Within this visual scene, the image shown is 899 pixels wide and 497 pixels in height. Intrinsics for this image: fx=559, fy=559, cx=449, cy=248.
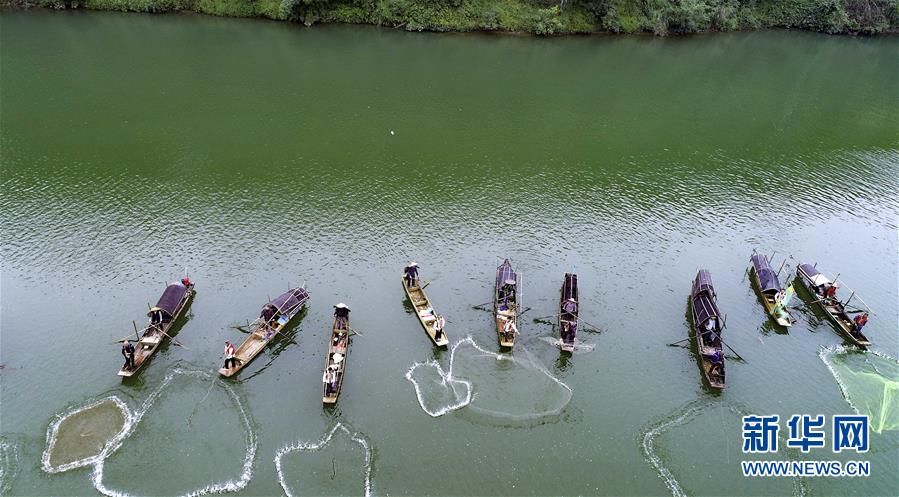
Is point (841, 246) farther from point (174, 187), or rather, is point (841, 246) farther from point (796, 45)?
point (796, 45)

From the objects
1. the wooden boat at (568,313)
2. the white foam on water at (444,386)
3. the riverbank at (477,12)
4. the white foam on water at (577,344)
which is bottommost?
the white foam on water at (444,386)

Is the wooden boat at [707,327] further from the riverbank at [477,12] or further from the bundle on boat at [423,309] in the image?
the riverbank at [477,12]

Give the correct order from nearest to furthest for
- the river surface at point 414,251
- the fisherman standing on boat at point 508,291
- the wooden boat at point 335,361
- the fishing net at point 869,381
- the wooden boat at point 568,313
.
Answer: the river surface at point 414,251, the wooden boat at point 335,361, the fishing net at point 869,381, the wooden boat at point 568,313, the fisherman standing on boat at point 508,291

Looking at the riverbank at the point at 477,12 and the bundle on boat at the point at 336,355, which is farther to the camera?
the riverbank at the point at 477,12

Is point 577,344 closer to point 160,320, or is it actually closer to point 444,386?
point 444,386

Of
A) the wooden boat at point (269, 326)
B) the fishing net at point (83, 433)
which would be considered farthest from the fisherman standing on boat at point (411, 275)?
the fishing net at point (83, 433)

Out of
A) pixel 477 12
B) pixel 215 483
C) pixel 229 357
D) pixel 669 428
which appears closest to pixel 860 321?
pixel 669 428

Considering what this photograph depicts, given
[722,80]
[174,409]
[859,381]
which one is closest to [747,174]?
[859,381]
